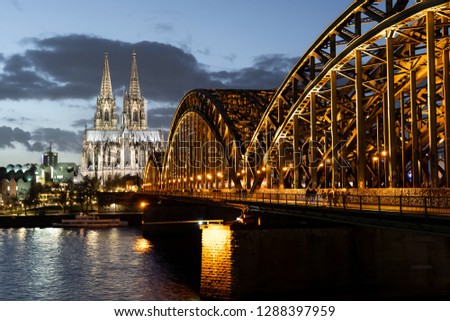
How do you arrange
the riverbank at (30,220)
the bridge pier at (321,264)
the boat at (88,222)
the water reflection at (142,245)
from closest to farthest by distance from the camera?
1. the bridge pier at (321,264)
2. the water reflection at (142,245)
3. the boat at (88,222)
4. the riverbank at (30,220)

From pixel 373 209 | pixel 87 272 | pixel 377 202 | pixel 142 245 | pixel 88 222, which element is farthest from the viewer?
pixel 88 222

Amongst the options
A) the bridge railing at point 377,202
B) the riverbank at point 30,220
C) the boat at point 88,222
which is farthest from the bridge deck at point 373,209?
the riverbank at point 30,220

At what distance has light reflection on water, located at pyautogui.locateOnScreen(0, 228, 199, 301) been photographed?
163 feet

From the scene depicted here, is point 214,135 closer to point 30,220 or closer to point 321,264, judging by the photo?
point 321,264

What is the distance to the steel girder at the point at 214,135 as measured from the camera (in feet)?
271

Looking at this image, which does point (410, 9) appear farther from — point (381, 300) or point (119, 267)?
point (119, 267)

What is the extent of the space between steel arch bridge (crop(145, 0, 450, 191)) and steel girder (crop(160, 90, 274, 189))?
10.7 inches

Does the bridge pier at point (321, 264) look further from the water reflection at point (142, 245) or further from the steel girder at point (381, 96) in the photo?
the water reflection at point (142, 245)

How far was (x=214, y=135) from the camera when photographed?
300ft

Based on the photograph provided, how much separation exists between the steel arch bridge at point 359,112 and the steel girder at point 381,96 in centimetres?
7

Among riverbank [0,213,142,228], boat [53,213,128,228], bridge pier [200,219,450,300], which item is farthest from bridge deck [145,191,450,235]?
riverbank [0,213,142,228]

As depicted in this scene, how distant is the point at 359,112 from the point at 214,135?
50.8 m

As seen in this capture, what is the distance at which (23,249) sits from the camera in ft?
269
